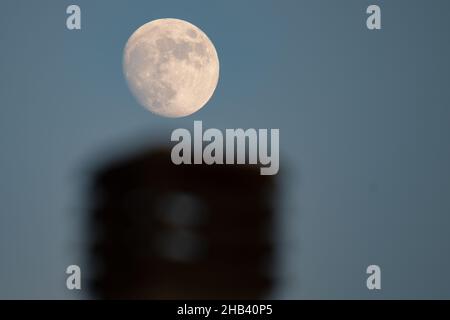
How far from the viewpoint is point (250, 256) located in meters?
58.9

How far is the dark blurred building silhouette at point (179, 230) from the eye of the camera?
55.5 meters

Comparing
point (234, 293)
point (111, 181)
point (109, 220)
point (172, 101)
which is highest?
point (172, 101)

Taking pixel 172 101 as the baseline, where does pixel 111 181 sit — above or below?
below

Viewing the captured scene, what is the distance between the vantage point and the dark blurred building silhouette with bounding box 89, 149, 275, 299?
55.5m

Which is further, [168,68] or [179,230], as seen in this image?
[179,230]

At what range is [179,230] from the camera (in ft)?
204

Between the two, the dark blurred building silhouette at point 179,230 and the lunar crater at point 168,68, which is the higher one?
the lunar crater at point 168,68

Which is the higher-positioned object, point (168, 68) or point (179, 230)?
point (168, 68)

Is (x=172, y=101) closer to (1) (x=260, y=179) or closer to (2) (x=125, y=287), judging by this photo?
(2) (x=125, y=287)

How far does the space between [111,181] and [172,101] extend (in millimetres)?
39023

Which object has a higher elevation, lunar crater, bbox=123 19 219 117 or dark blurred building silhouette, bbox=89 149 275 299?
lunar crater, bbox=123 19 219 117

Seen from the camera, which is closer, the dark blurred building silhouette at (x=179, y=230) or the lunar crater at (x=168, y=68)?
the lunar crater at (x=168, y=68)
